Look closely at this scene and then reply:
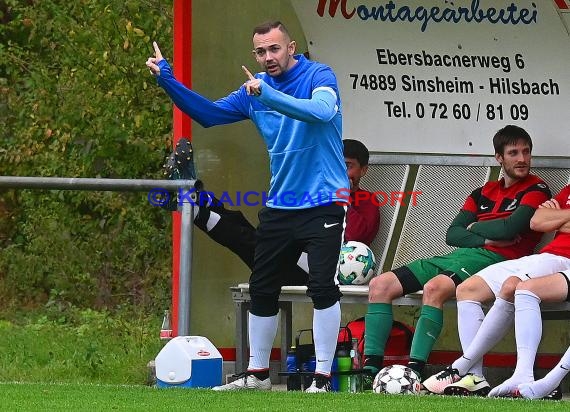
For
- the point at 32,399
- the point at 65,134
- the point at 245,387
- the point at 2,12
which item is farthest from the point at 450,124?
the point at 2,12

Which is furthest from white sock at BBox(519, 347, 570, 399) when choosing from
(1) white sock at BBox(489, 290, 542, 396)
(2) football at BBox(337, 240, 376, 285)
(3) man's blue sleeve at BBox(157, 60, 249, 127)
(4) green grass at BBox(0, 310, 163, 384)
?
(4) green grass at BBox(0, 310, 163, 384)

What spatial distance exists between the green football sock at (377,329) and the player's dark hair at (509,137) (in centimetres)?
109

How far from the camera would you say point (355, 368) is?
8.82 metres

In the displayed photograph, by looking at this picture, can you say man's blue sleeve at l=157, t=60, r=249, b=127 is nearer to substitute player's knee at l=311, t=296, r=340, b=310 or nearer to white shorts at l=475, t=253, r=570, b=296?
substitute player's knee at l=311, t=296, r=340, b=310

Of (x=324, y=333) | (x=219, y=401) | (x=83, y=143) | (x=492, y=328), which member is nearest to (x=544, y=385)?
(x=492, y=328)

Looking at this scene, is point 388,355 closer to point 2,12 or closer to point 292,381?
point 292,381

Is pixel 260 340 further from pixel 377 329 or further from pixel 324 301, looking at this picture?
pixel 377 329

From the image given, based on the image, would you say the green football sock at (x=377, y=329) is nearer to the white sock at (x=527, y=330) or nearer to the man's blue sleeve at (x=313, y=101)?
the white sock at (x=527, y=330)

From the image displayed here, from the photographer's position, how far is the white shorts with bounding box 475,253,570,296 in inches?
335

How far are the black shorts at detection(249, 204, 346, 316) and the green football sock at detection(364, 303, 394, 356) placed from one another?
653 millimetres

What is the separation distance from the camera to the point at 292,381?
866 centimetres

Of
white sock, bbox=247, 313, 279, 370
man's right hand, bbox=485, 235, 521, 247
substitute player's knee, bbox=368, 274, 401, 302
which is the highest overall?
man's right hand, bbox=485, 235, 521, 247

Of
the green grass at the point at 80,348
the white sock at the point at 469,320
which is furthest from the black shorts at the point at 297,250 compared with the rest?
the green grass at the point at 80,348

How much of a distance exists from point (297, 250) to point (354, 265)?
108 centimetres
